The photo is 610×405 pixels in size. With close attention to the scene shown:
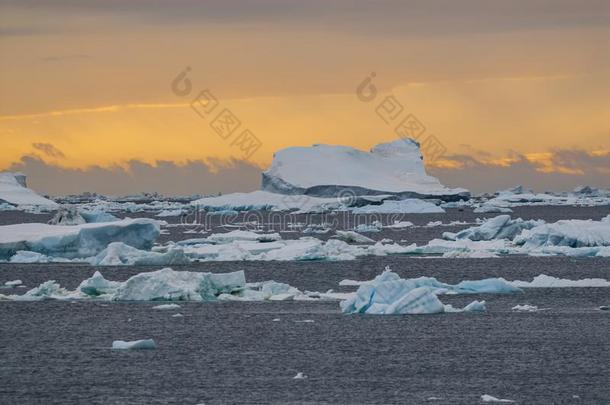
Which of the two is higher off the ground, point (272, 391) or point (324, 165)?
point (324, 165)

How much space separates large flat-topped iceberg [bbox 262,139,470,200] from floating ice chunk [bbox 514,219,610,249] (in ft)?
154

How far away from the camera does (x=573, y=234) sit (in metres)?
34.0

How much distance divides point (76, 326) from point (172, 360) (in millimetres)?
4105

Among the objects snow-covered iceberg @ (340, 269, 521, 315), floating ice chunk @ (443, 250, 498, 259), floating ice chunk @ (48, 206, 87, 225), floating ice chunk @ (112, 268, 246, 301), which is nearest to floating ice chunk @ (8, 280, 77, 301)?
floating ice chunk @ (112, 268, 246, 301)

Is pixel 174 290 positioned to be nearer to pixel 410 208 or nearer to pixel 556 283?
pixel 556 283

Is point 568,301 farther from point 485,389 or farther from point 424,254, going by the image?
point 424,254

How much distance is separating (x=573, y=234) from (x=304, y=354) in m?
20.9

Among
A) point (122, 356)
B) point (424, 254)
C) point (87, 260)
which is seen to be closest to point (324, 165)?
point (424, 254)

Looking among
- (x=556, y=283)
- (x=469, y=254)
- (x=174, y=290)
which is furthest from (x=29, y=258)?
(x=556, y=283)

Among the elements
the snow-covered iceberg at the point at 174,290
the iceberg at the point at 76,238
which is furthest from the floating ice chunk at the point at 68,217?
the snow-covered iceberg at the point at 174,290

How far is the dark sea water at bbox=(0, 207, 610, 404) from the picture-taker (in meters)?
11.9

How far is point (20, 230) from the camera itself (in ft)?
101

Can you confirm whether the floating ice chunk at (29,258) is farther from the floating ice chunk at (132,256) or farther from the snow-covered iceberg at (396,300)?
the snow-covered iceberg at (396,300)

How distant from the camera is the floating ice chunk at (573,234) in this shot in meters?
34.1
